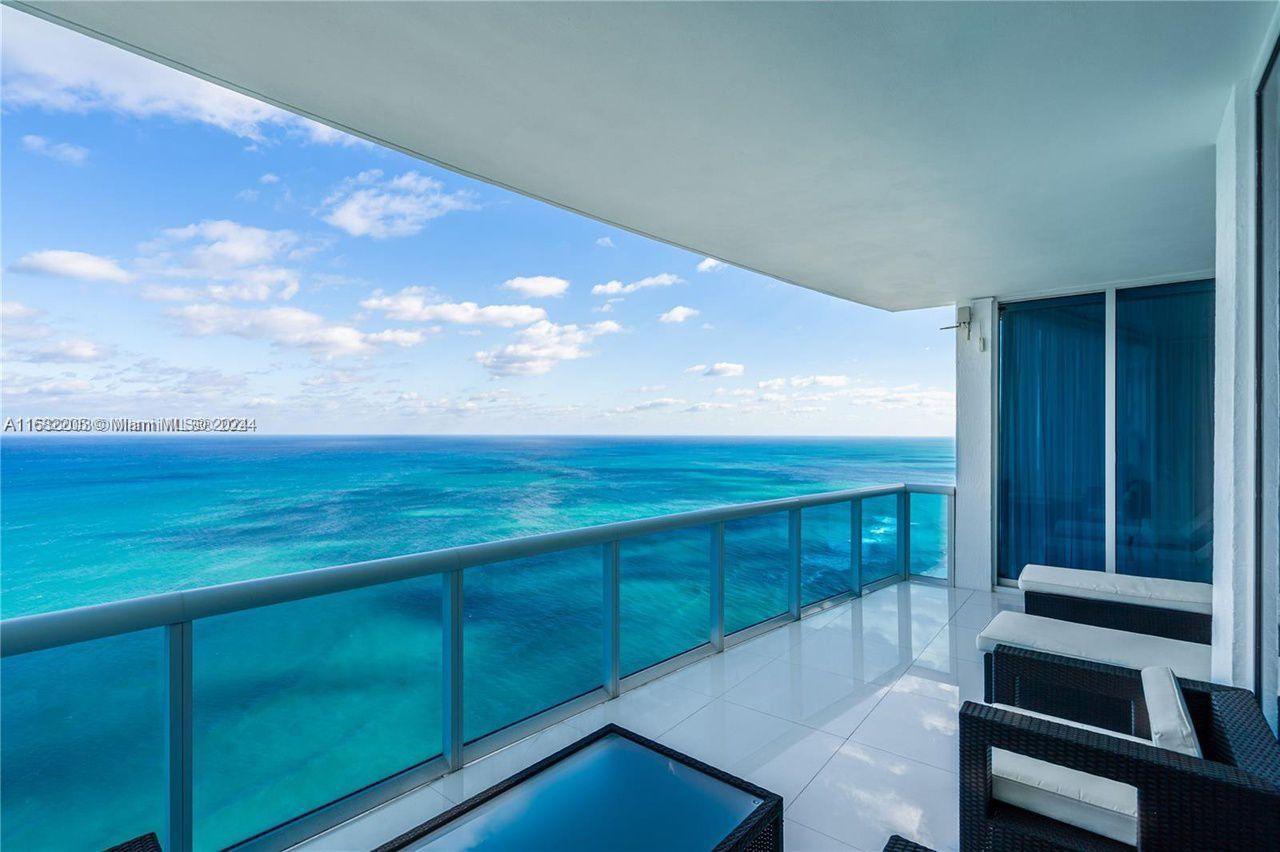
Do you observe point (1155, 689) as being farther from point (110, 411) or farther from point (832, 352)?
point (832, 352)

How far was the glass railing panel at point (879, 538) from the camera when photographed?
491 centimetres

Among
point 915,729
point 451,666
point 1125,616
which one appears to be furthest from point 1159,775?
point 451,666

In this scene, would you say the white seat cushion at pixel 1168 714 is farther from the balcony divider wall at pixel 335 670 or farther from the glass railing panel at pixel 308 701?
the glass railing panel at pixel 308 701

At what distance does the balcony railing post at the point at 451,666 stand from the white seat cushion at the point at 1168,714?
2.22 meters

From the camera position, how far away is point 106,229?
1834cm

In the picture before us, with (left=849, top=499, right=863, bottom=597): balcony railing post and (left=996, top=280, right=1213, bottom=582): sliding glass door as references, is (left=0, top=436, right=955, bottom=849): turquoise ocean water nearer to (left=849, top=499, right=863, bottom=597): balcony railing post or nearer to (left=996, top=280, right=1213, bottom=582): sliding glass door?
(left=849, top=499, right=863, bottom=597): balcony railing post

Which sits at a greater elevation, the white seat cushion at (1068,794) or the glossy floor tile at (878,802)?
the white seat cushion at (1068,794)

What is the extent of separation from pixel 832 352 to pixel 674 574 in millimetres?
31467

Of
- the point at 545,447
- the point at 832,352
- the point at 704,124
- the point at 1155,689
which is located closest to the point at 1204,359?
Result: the point at 1155,689

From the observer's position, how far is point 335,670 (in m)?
2.11

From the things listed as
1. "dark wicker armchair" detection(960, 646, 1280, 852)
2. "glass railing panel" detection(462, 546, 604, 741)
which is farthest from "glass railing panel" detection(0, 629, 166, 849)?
"dark wicker armchair" detection(960, 646, 1280, 852)

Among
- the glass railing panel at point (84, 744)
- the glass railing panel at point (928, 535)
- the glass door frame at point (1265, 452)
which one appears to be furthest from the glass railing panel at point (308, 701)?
the glass railing panel at point (928, 535)

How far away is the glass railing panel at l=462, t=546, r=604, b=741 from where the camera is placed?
8.07 ft

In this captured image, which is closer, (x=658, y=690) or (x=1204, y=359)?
(x=658, y=690)
